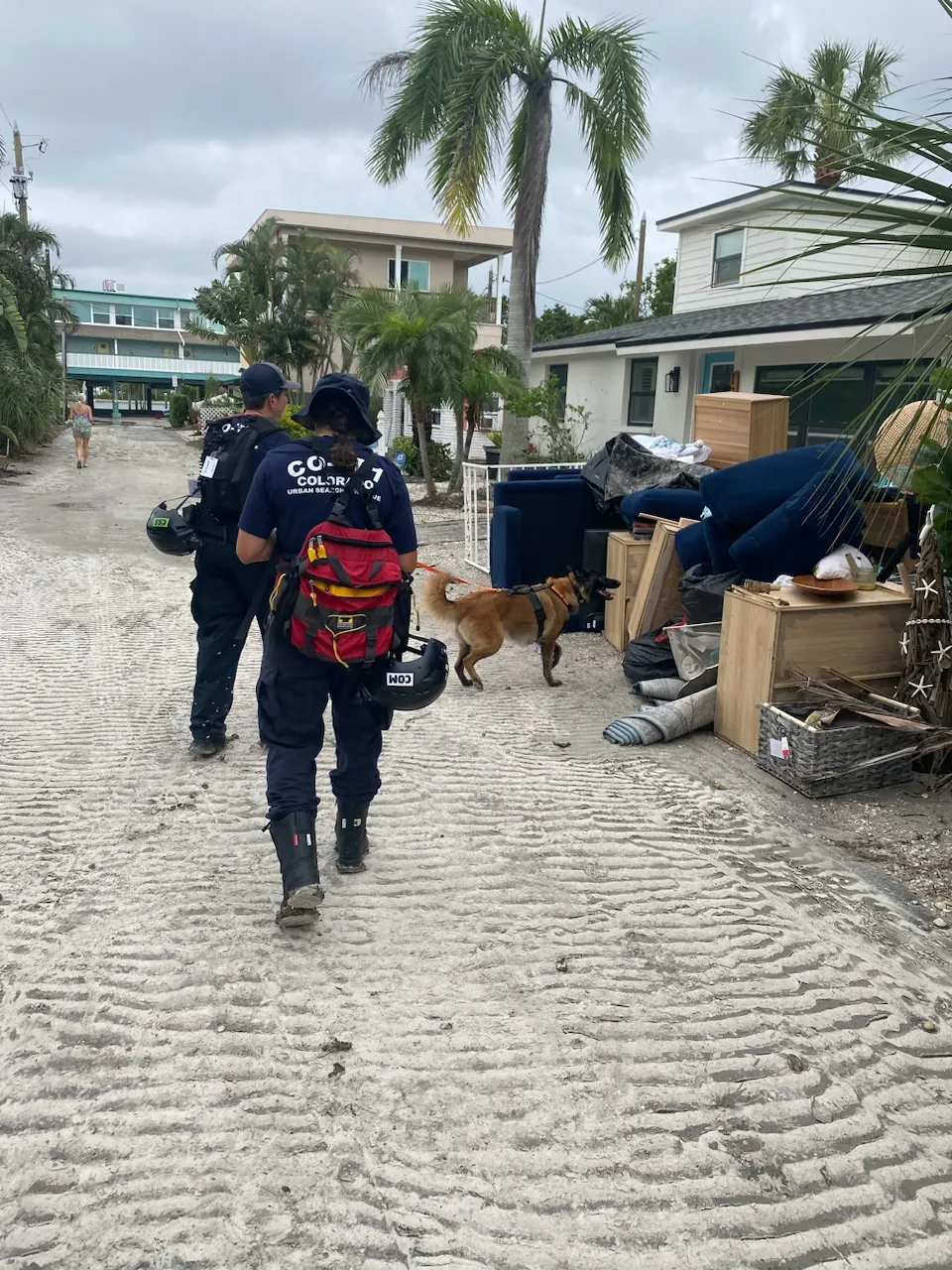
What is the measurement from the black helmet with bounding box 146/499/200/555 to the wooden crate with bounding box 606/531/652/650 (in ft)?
13.1

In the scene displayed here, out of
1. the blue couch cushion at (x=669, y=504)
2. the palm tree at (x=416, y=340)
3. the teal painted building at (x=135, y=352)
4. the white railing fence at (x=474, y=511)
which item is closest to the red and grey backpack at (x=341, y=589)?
the blue couch cushion at (x=669, y=504)

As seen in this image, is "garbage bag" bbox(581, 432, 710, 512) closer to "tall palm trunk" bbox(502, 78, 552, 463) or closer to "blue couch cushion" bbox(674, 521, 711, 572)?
"blue couch cushion" bbox(674, 521, 711, 572)

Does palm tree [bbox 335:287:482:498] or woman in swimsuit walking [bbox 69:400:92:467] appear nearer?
palm tree [bbox 335:287:482:498]

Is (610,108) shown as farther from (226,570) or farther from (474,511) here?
(226,570)

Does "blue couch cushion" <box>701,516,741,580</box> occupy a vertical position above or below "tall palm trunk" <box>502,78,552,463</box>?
below

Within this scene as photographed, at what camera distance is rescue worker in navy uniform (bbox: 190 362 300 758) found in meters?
4.99

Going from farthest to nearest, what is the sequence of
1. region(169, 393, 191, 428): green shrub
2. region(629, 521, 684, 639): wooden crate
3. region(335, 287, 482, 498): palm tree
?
region(169, 393, 191, 428): green shrub
region(335, 287, 482, 498): palm tree
region(629, 521, 684, 639): wooden crate

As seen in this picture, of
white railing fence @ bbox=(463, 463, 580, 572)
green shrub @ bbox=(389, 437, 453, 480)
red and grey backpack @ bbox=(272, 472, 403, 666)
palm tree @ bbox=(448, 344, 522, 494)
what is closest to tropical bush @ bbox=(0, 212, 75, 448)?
green shrub @ bbox=(389, 437, 453, 480)

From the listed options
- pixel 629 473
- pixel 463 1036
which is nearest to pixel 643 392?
pixel 629 473

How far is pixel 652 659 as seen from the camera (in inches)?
274

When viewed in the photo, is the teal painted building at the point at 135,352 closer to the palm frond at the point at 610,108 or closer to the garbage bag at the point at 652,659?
the palm frond at the point at 610,108

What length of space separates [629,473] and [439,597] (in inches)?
114

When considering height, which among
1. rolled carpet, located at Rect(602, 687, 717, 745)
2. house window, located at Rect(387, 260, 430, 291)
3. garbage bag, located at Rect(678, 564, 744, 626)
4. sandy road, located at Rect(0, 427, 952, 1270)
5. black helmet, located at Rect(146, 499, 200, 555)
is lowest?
sandy road, located at Rect(0, 427, 952, 1270)

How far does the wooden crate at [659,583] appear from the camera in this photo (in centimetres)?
761
